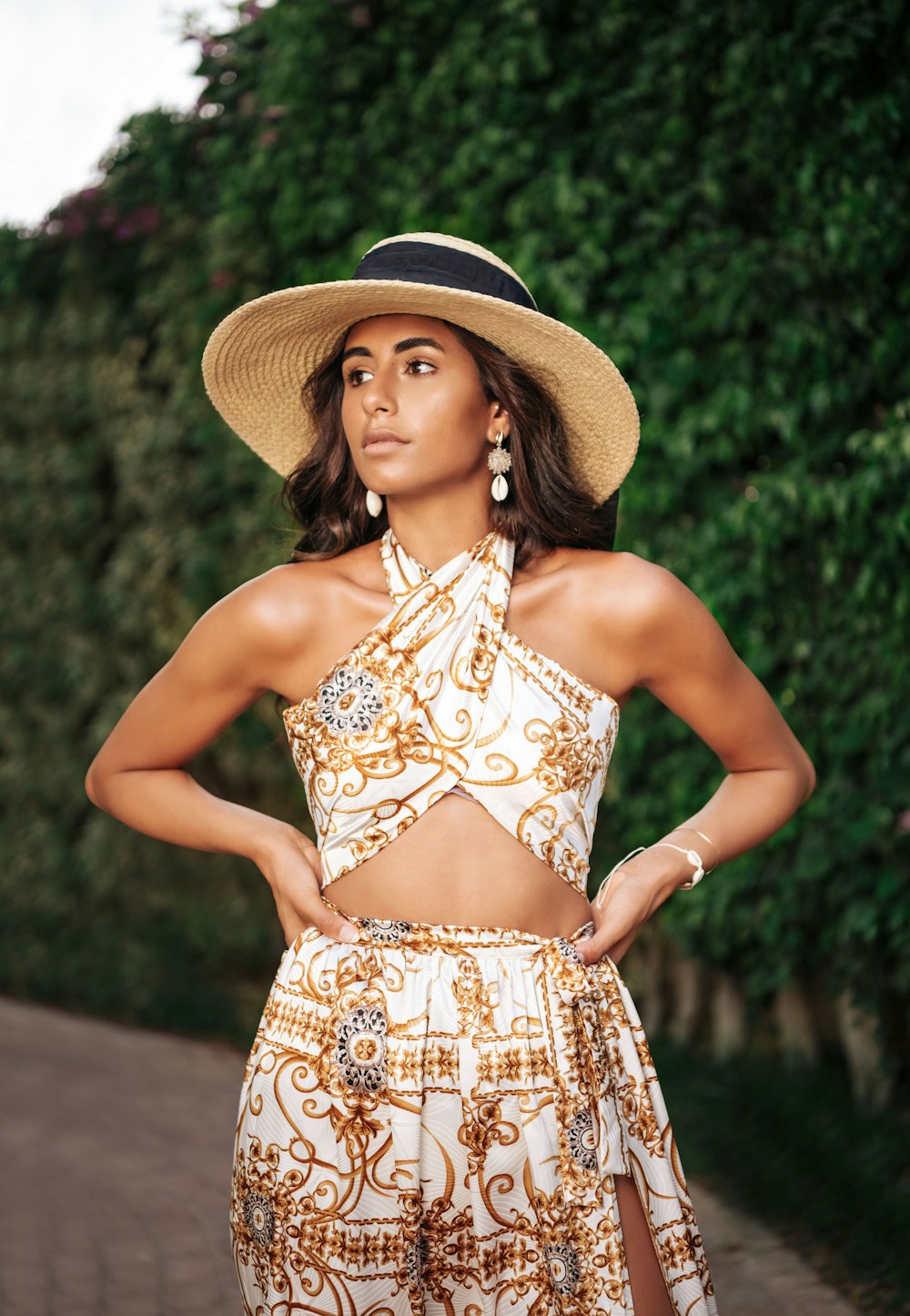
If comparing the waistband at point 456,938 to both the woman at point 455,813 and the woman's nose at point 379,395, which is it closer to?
the woman at point 455,813

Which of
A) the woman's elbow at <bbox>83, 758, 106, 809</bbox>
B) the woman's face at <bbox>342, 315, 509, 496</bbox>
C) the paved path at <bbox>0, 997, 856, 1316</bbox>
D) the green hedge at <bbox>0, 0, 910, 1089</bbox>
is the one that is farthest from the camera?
the green hedge at <bbox>0, 0, 910, 1089</bbox>

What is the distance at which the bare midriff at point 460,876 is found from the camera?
6.42 ft

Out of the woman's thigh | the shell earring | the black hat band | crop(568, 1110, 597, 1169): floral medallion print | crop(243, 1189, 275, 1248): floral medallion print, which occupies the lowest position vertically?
the woman's thigh

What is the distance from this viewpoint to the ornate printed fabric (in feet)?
6.09

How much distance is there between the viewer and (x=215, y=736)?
219 centimetres

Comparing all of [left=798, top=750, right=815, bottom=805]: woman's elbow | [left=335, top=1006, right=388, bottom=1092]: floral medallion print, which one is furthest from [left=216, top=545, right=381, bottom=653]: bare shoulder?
[left=798, top=750, right=815, bottom=805]: woman's elbow

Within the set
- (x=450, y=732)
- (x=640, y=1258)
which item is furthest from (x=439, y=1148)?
(x=450, y=732)

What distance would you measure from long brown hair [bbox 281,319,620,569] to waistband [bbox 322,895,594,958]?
521mm

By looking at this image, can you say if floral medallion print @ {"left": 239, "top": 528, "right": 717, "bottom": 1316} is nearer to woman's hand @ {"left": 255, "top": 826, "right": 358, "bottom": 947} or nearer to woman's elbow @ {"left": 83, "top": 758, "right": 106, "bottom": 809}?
woman's hand @ {"left": 255, "top": 826, "right": 358, "bottom": 947}

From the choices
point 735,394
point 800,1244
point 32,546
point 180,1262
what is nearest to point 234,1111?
point 180,1262

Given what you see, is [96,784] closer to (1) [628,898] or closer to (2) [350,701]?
(2) [350,701]

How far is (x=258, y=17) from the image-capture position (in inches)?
219

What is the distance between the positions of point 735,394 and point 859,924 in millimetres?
1397

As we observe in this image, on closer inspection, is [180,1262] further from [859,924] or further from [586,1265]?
[586,1265]
